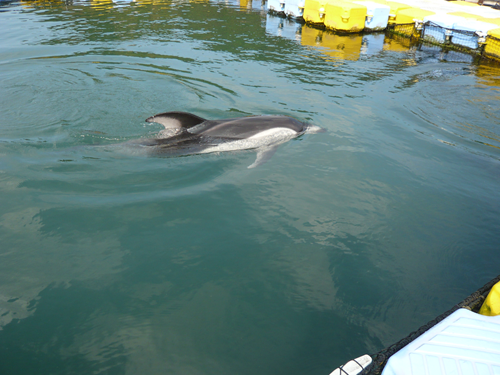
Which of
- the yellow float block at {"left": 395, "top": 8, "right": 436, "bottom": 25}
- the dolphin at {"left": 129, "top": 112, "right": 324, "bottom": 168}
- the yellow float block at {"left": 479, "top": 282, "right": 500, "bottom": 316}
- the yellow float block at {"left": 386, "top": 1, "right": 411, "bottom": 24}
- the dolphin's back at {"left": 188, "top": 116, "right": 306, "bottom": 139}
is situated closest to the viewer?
the yellow float block at {"left": 479, "top": 282, "right": 500, "bottom": 316}

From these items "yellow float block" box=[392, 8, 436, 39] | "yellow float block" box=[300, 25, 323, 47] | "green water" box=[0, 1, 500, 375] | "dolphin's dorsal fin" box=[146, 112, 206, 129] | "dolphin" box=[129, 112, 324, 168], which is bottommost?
"green water" box=[0, 1, 500, 375]

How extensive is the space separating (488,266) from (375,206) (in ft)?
5.51

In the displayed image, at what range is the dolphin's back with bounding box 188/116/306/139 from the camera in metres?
7.25

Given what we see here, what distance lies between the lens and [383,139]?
8.02 metres

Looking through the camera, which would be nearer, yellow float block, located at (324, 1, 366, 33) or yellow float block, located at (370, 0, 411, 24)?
yellow float block, located at (324, 1, 366, 33)

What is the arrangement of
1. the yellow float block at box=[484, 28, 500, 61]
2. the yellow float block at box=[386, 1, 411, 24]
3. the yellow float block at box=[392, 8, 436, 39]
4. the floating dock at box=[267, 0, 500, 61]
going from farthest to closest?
the yellow float block at box=[386, 1, 411, 24] < the yellow float block at box=[392, 8, 436, 39] < the floating dock at box=[267, 0, 500, 61] < the yellow float block at box=[484, 28, 500, 61]

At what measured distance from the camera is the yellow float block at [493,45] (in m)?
14.3

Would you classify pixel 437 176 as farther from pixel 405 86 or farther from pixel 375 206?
pixel 405 86

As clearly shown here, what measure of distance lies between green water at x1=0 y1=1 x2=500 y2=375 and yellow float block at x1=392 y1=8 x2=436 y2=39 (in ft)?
27.6

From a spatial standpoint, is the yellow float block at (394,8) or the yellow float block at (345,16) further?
the yellow float block at (394,8)

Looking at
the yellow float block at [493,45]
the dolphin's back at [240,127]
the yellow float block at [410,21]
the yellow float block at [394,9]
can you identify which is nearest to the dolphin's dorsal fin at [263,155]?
the dolphin's back at [240,127]

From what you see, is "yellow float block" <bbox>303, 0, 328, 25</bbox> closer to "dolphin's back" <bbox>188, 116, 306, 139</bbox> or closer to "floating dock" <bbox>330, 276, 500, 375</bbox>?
"dolphin's back" <bbox>188, 116, 306, 139</bbox>

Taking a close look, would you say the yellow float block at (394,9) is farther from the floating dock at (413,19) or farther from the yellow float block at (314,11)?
the yellow float block at (314,11)

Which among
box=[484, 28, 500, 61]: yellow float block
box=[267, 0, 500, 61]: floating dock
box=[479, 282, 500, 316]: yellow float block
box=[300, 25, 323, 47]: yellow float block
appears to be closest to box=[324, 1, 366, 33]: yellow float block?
box=[267, 0, 500, 61]: floating dock
